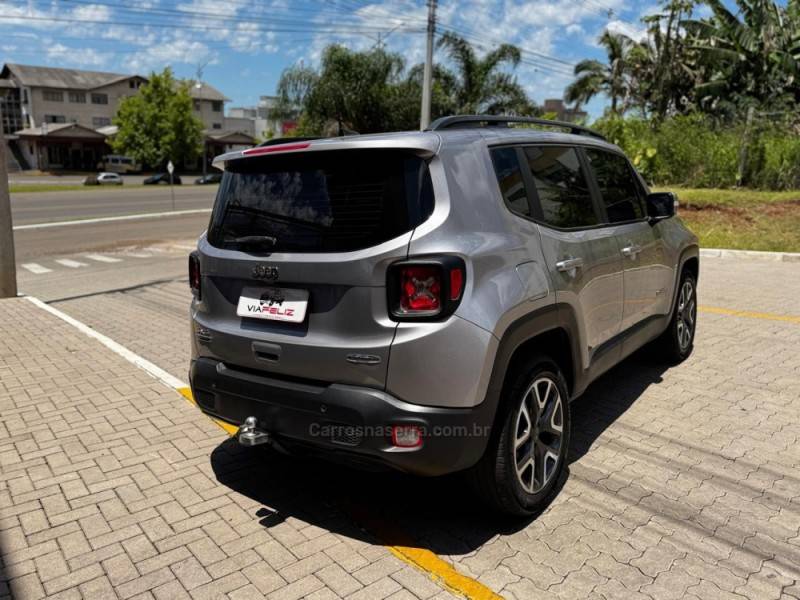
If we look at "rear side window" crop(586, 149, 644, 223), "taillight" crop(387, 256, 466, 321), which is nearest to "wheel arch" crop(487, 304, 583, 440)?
"taillight" crop(387, 256, 466, 321)

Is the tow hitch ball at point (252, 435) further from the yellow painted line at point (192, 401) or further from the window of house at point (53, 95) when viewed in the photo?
the window of house at point (53, 95)

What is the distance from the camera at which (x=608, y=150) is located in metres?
4.65

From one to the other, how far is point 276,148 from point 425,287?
1118 mm

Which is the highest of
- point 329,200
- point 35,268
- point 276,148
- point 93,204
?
point 276,148

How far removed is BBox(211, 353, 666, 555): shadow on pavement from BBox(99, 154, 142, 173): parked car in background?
67366 mm

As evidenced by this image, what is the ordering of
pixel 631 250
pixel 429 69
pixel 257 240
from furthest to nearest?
pixel 429 69, pixel 631 250, pixel 257 240

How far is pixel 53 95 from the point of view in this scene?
257 ft

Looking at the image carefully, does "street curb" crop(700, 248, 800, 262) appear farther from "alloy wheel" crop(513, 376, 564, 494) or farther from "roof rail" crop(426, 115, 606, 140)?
"alloy wheel" crop(513, 376, 564, 494)

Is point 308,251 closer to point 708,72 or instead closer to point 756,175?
point 756,175

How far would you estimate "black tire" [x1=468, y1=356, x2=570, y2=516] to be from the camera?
304cm

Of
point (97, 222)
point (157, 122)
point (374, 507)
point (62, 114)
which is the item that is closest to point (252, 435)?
point (374, 507)

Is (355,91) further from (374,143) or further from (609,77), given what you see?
(374,143)

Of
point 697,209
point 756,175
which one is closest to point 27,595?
point 697,209

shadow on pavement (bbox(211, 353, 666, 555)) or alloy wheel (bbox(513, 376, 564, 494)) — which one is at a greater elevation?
alloy wheel (bbox(513, 376, 564, 494))
